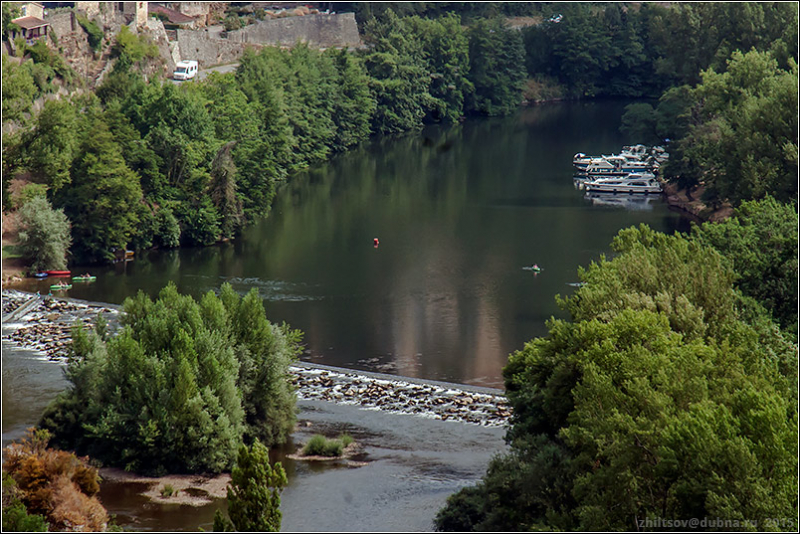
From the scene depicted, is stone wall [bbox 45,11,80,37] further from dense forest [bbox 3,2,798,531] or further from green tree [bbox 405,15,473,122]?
green tree [bbox 405,15,473,122]

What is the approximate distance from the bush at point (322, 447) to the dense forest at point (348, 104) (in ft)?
85.4

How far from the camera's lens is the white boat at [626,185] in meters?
81.0

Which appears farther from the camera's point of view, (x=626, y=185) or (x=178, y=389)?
(x=626, y=185)

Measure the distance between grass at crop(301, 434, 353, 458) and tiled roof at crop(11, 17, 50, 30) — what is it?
49.0m

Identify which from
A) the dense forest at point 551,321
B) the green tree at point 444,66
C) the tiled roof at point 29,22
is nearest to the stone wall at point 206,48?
the dense forest at point 551,321

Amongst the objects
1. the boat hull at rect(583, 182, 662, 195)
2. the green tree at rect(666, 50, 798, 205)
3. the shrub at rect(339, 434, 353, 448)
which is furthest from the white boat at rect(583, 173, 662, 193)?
the shrub at rect(339, 434, 353, 448)

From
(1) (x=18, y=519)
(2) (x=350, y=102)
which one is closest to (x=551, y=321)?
(1) (x=18, y=519)

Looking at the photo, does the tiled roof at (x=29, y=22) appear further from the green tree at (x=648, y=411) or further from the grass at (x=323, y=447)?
the green tree at (x=648, y=411)

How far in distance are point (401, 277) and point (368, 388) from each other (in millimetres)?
15570

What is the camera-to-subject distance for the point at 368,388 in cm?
4391

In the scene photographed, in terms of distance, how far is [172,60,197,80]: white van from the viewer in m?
91.2

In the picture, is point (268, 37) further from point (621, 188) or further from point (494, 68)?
point (621, 188)

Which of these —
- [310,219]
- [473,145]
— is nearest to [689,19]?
[473,145]

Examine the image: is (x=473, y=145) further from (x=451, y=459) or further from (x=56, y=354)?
(x=451, y=459)
